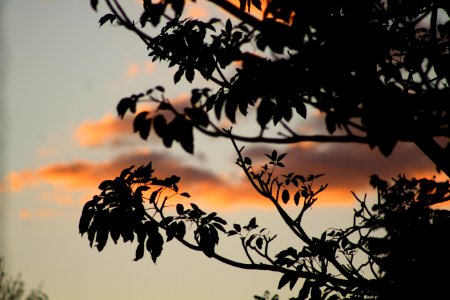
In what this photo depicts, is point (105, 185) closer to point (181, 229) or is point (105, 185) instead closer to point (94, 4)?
point (181, 229)

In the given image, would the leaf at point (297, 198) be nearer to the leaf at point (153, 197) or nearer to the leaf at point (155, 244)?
the leaf at point (153, 197)

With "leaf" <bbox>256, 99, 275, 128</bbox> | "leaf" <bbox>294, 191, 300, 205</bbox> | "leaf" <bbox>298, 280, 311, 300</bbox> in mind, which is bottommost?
"leaf" <bbox>298, 280, 311, 300</bbox>

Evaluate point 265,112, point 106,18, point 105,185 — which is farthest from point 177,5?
point 105,185

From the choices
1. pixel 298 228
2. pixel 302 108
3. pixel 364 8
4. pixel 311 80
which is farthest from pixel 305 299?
pixel 364 8

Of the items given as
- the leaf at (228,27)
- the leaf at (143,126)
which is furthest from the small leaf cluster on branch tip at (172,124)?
the leaf at (228,27)

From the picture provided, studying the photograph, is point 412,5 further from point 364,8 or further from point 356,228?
point 356,228

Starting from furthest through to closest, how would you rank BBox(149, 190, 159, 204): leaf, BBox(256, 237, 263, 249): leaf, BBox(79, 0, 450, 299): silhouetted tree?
BBox(256, 237, 263, 249): leaf < BBox(149, 190, 159, 204): leaf < BBox(79, 0, 450, 299): silhouetted tree

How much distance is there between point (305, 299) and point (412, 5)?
2.71 meters

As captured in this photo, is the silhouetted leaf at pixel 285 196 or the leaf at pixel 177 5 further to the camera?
the silhouetted leaf at pixel 285 196

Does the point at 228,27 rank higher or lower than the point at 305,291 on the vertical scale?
higher

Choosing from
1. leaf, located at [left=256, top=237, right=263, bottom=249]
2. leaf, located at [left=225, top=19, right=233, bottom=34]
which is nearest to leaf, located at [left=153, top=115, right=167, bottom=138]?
leaf, located at [left=225, top=19, right=233, bottom=34]

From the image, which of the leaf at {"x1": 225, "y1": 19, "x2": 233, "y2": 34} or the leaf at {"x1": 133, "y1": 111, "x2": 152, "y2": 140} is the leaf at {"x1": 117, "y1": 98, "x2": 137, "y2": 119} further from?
the leaf at {"x1": 225, "y1": 19, "x2": 233, "y2": 34}

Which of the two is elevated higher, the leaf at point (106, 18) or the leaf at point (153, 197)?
the leaf at point (106, 18)

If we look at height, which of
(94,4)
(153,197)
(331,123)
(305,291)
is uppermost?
(94,4)
